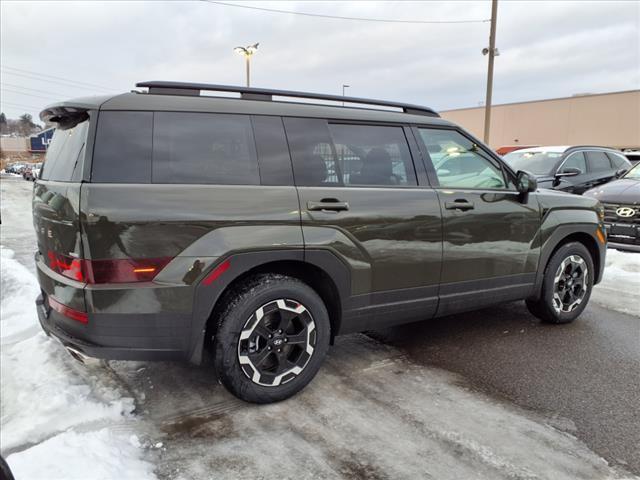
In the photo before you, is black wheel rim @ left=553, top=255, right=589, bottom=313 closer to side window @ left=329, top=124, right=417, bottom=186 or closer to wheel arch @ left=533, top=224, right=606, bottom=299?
wheel arch @ left=533, top=224, right=606, bottom=299

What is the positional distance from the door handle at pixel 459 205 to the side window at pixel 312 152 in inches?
36.8

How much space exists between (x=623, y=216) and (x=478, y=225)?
559 cm

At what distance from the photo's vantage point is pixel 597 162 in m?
10.6

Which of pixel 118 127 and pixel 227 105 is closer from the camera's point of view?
pixel 118 127

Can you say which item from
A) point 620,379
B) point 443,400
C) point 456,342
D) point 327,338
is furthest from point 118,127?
point 620,379

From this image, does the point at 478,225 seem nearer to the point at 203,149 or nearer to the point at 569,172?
the point at 203,149

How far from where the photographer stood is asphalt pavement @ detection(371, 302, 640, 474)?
3045mm

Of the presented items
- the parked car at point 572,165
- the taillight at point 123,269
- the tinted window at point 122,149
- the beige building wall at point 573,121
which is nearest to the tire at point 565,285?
the taillight at point 123,269

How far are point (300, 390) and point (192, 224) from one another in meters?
1.35

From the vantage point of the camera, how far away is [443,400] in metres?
3.33

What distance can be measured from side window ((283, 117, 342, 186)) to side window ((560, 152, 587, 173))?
322 inches

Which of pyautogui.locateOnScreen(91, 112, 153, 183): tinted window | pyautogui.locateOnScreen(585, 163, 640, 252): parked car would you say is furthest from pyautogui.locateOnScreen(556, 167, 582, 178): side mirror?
pyautogui.locateOnScreen(91, 112, 153, 183): tinted window

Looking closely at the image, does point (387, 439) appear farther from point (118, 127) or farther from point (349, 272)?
point (118, 127)

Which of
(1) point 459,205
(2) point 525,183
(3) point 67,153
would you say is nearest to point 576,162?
(2) point 525,183
